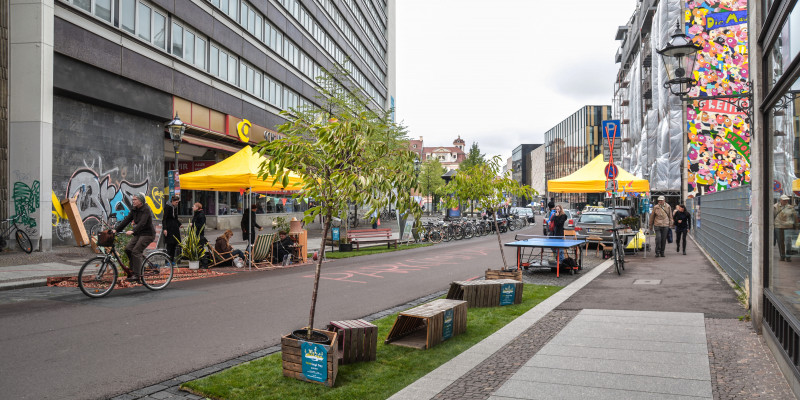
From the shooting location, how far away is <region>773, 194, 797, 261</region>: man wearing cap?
4872mm

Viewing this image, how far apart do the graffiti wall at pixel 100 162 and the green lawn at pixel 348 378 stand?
50.9 ft

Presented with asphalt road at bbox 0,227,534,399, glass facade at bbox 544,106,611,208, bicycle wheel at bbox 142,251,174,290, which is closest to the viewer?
asphalt road at bbox 0,227,534,399

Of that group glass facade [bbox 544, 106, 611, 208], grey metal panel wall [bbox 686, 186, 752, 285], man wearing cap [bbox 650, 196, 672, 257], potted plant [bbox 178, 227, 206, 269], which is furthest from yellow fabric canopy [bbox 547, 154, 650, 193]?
glass facade [bbox 544, 106, 611, 208]

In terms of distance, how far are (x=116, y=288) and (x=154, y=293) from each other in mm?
927

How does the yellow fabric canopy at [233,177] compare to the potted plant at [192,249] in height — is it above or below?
above

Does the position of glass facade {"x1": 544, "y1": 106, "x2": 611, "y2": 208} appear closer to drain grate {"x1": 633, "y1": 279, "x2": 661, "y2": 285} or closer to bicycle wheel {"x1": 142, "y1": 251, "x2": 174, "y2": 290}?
drain grate {"x1": 633, "y1": 279, "x2": 661, "y2": 285}

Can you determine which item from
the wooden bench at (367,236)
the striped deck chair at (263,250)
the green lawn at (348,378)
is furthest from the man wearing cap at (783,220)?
the wooden bench at (367,236)

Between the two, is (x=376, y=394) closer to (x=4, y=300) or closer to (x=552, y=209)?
(x=4, y=300)

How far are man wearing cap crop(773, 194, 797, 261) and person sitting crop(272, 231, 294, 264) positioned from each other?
1273 cm

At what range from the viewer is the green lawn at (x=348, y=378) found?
463cm

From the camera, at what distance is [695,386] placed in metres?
4.68

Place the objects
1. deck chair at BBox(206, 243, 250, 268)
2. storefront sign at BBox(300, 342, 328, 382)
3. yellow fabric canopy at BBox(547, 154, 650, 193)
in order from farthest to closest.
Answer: yellow fabric canopy at BBox(547, 154, 650, 193)
deck chair at BBox(206, 243, 250, 268)
storefront sign at BBox(300, 342, 328, 382)

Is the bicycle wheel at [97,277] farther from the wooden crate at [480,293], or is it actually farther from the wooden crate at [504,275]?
the wooden crate at [504,275]

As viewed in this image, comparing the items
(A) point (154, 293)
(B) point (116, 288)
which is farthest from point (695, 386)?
(B) point (116, 288)
